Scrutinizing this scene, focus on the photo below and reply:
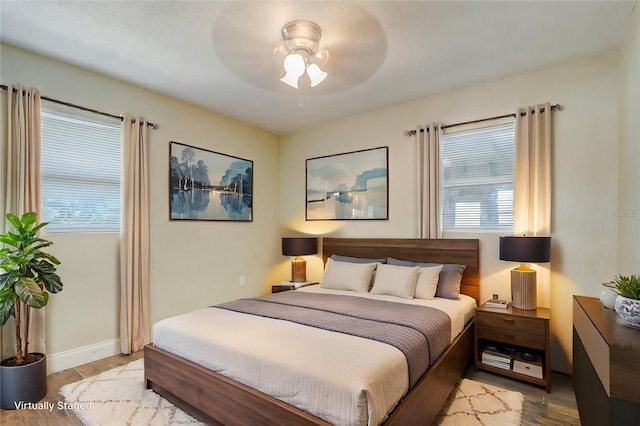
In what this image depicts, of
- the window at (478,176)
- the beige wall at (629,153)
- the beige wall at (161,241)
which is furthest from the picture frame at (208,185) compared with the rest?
the beige wall at (629,153)

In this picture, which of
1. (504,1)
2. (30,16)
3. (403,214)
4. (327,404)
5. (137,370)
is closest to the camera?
(327,404)

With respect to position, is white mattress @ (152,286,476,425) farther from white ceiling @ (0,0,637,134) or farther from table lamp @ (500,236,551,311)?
white ceiling @ (0,0,637,134)

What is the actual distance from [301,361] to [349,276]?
6.15 ft

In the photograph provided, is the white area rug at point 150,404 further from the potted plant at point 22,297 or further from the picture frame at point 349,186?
the picture frame at point 349,186

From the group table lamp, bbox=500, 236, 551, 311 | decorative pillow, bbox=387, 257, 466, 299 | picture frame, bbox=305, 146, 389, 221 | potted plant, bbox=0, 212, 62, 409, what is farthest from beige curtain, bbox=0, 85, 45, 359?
table lamp, bbox=500, 236, 551, 311

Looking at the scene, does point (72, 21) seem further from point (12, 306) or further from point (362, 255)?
point (362, 255)

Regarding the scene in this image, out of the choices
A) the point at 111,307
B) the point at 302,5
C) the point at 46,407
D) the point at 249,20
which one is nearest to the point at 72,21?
the point at 249,20

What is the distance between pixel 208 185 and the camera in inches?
157

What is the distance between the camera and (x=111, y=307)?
10.2 feet

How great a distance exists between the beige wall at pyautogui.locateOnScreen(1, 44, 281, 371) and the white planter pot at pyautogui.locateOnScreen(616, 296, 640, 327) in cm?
369

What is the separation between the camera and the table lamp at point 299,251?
424cm

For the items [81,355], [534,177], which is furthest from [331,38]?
[81,355]

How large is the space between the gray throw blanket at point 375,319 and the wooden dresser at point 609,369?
0.79 m

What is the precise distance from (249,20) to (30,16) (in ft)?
4.89
